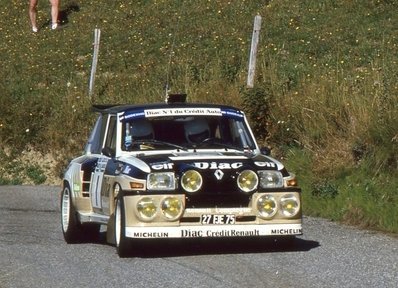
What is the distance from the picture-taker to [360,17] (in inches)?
1104

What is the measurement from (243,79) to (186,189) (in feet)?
29.8

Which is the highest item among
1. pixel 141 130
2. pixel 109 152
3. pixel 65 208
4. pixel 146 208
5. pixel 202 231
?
pixel 141 130

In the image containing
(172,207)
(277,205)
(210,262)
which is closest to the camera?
(210,262)

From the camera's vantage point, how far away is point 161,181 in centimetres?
1156

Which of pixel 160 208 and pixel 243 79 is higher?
pixel 243 79

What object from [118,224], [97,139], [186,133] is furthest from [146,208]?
[97,139]

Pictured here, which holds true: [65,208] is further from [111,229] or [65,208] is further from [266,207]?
[266,207]

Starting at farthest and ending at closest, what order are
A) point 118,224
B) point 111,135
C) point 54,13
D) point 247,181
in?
point 54,13 → point 111,135 → point 118,224 → point 247,181

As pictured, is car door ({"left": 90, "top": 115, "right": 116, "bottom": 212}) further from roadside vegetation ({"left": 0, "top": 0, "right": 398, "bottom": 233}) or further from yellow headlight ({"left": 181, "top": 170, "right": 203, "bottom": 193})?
roadside vegetation ({"left": 0, "top": 0, "right": 398, "bottom": 233})

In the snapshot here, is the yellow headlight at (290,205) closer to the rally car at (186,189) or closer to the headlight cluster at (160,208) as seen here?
the rally car at (186,189)

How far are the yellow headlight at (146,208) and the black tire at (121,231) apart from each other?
0.21 metres

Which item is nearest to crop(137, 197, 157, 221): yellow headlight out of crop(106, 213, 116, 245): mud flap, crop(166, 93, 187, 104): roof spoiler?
crop(106, 213, 116, 245): mud flap

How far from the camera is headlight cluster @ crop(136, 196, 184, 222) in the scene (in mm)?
11477

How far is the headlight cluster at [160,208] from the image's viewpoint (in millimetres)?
11477
